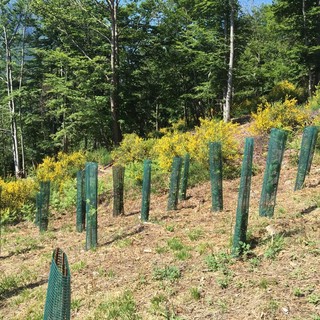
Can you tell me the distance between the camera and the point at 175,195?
7.13 meters

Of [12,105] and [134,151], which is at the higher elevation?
[12,105]

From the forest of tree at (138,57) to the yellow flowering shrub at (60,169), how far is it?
4236mm

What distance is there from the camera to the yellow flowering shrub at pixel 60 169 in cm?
1219

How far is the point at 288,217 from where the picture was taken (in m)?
5.04

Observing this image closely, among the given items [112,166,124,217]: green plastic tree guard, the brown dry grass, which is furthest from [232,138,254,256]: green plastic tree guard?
[112,166,124,217]: green plastic tree guard

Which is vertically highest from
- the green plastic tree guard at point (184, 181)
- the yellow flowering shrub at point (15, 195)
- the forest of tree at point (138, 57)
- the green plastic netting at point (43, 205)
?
the forest of tree at point (138, 57)

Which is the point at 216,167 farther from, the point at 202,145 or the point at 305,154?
the point at 202,145

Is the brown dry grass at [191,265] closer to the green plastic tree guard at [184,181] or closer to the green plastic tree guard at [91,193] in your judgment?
the green plastic tree guard at [184,181]

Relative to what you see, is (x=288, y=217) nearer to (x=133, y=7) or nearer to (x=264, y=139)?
(x=264, y=139)

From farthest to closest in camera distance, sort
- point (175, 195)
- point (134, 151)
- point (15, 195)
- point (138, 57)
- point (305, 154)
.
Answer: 1. point (138, 57)
2. point (134, 151)
3. point (15, 195)
4. point (175, 195)
5. point (305, 154)

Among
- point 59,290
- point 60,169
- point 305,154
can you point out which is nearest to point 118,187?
point 305,154

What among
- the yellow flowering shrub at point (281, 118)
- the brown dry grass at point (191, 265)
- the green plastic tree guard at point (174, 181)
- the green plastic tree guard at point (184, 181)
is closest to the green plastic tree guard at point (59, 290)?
the brown dry grass at point (191, 265)

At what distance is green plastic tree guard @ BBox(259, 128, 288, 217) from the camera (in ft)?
15.6

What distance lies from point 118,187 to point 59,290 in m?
5.20
